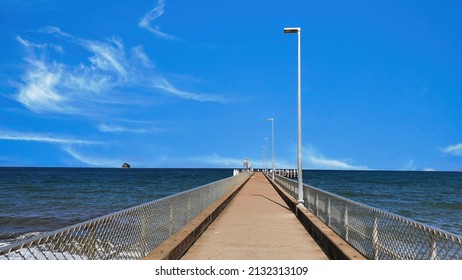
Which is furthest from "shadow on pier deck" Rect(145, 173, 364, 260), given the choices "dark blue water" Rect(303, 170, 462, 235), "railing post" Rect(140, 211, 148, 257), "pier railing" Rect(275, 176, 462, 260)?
"dark blue water" Rect(303, 170, 462, 235)

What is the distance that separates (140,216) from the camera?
7070mm

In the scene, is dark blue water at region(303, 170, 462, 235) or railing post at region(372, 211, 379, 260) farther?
dark blue water at region(303, 170, 462, 235)

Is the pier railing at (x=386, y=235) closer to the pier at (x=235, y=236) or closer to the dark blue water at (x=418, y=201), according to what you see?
the pier at (x=235, y=236)

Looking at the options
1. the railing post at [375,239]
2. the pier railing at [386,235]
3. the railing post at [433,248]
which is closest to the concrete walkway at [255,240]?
the pier railing at [386,235]

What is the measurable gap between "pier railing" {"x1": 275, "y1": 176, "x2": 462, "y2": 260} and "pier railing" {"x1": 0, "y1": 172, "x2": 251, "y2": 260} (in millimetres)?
3507

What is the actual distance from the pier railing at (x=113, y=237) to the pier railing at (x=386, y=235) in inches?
138

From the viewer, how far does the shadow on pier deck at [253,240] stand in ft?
27.5

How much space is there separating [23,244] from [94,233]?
149 centimetres

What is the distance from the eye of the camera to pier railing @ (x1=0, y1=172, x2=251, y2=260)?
4496 mm

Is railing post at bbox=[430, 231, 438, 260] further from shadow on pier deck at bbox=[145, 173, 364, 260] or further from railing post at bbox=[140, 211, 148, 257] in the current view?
railing post at bbox=[140, 211, 148, 257]

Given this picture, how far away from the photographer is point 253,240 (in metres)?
10.6

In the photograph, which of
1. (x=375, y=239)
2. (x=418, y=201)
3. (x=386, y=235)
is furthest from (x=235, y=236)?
(x=418, y=201)
